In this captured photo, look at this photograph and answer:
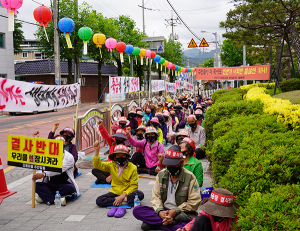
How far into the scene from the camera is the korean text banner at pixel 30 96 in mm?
5961

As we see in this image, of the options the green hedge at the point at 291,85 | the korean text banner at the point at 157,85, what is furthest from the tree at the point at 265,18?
the korean text banner at the point at 157,85

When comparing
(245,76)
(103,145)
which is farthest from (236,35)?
(103,145)

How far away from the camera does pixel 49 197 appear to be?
6.34m

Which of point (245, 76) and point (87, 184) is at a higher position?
point (245, 76)

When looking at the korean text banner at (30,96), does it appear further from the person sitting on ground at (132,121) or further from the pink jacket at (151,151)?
the person sitting on ground at (132,121)

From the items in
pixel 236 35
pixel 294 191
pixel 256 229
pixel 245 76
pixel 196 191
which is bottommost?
pixel 196 191

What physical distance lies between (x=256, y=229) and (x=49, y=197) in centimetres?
493

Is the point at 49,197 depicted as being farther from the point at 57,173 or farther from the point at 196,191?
the point at 196,191

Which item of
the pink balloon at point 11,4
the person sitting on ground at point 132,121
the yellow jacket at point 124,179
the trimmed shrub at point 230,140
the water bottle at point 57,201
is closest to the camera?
the trimmed shrub at point 230,140

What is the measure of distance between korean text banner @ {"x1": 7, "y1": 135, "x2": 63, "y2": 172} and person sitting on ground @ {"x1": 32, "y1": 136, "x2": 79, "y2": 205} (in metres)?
0.31

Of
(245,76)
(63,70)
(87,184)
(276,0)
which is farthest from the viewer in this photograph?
(63,70)

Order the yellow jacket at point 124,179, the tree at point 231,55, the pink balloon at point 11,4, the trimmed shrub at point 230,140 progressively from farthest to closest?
the tree at point 231,55, the pink balloon at point 11,4, the yellow jacket at point 124,179, the trimmed shrub at point 230,140

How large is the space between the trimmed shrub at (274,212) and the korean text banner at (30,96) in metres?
4.89

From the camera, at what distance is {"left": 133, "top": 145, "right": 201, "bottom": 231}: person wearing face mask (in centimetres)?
454
